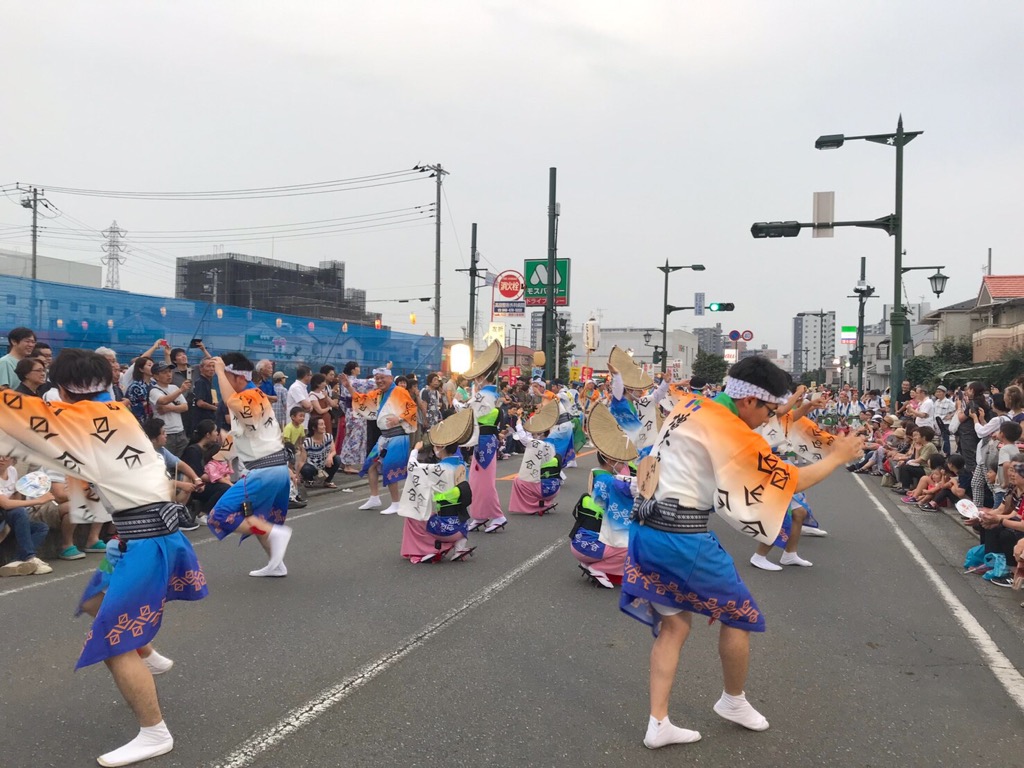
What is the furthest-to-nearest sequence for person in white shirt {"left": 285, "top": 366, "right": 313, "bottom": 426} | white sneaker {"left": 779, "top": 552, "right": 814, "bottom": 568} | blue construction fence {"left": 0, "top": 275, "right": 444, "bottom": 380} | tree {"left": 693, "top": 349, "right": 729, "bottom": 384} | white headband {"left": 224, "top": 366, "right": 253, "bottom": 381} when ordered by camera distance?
tree {"left": 693, "top": 349, "right": 729, "bottom": 384}
blue construction fence {"left": 0, "top": 275, "right": 444, "bottom": 380}
person in white shirt {"left": 285, "top": 366, "right": 313, "bottom": 426}
white sneaker {"left": 779, "top": 552, "right": 814, "bottom": 568}
white headband {"left": 224, "top": 366, "right": 253, "bottom": 381}

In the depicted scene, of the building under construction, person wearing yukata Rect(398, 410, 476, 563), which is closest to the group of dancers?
person wearing yukata Rect(398, 410, 476, 563)

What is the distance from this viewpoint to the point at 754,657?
4.71m

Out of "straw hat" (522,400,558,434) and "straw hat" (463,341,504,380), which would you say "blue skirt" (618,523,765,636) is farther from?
"straw hat" (522,400,558,434)

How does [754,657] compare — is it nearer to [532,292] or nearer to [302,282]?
[532,292]

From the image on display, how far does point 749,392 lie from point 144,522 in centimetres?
277

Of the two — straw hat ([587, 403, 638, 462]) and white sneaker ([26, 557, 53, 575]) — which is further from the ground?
straw hat ([587, 403, 638, 462])

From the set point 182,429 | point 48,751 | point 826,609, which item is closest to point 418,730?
point 48,751

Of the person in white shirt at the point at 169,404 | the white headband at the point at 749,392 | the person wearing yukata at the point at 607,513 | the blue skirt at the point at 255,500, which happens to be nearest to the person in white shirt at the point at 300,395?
the person in white shirt at the point at 169,404

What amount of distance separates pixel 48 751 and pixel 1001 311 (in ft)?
140

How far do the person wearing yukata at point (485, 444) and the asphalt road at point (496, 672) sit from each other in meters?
1.30

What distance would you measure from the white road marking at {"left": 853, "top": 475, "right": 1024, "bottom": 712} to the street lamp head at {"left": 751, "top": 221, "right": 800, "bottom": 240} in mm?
9333

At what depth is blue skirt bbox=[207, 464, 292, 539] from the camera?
19.4ft

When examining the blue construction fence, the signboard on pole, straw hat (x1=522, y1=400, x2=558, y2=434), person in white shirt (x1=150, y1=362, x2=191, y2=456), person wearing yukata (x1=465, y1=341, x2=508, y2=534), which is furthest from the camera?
the signboard on pole

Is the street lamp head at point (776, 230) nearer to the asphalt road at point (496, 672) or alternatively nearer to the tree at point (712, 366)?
the asphalt road at point (496, 672)
